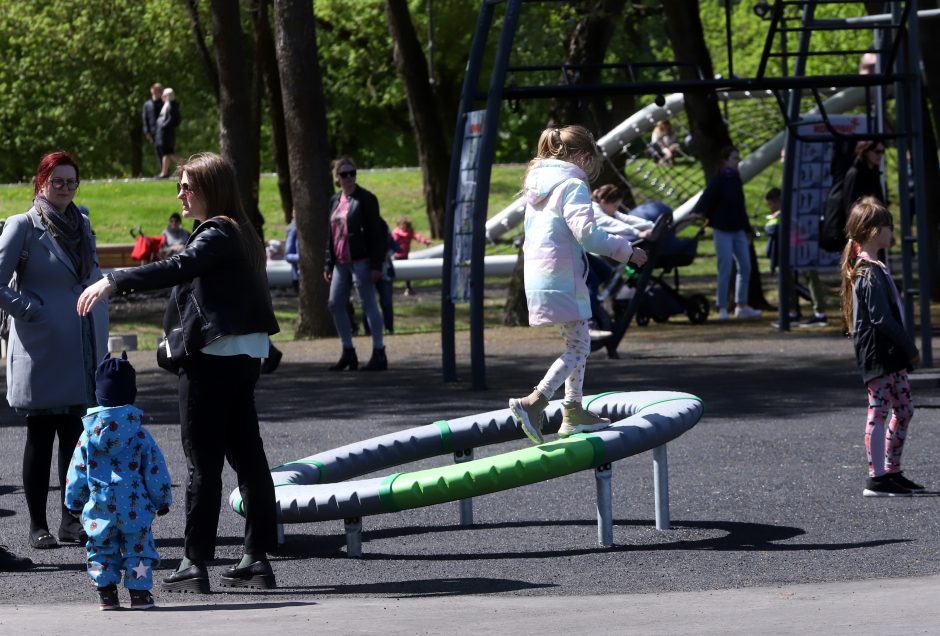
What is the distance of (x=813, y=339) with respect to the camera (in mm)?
17625

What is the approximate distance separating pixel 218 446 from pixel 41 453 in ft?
5.38

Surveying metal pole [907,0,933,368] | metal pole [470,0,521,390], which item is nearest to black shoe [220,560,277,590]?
metal pole [470,0,521,390]

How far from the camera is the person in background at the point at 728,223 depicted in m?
20.0

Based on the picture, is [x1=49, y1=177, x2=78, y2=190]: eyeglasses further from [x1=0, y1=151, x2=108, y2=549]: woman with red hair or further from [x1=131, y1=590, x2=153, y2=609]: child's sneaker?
[x1=131, y1=590, x2=153, y2=609]: child's sneaker

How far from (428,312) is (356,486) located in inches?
687

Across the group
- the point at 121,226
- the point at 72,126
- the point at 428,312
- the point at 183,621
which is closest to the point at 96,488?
the point at 183,621

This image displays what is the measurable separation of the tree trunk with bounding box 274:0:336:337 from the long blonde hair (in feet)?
38.2

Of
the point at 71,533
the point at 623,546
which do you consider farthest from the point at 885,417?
the point at 71,533

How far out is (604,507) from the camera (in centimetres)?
762

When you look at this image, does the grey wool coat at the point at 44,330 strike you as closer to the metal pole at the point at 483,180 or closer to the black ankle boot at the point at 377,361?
the metal pole at the point at 483,180

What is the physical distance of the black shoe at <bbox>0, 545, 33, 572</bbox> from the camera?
7355 millimetres

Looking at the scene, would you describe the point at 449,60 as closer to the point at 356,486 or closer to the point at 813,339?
the point at 813,339

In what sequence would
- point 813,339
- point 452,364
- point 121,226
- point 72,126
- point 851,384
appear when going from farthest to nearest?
1. point 72,126
2. point 121,226
3. point 813,339
4. point 452,364
5. point 851,384

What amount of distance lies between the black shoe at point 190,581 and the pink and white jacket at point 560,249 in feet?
6.48
